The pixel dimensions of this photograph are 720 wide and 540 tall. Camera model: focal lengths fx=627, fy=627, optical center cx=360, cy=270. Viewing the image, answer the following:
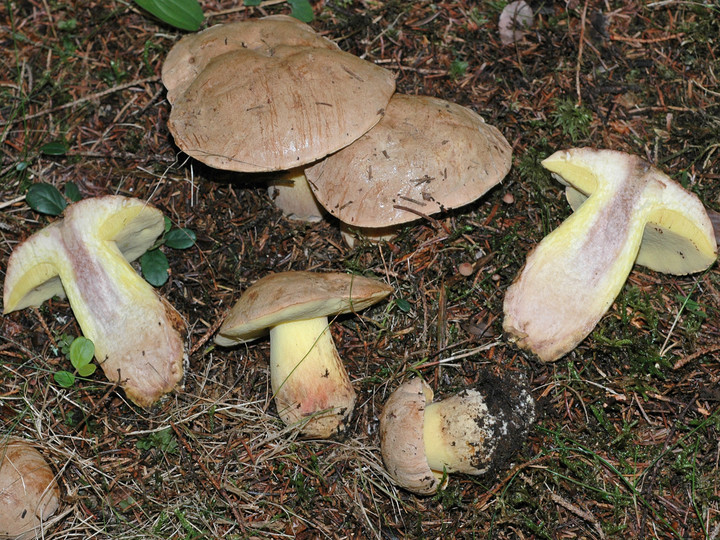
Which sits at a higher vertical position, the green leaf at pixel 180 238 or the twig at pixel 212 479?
the green leaf at pixel 180 238

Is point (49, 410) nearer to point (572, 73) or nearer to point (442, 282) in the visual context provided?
point (442, 282)

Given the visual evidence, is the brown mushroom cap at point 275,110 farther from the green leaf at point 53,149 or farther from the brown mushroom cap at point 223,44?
the green leaf at point 53,149

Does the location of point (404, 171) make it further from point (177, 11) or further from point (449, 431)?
point (177, 11)

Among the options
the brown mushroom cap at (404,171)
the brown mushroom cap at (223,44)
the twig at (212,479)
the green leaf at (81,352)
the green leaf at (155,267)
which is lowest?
the twig at (212,479)

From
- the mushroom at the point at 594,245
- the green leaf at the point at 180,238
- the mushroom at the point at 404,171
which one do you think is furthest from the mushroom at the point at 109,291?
the mushroom at the point at 594,245

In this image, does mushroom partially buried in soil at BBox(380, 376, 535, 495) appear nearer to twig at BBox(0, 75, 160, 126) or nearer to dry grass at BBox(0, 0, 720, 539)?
dry grass at BBox(0, 0, 720, 539)

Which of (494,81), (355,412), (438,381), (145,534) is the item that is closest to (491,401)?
(438,381)

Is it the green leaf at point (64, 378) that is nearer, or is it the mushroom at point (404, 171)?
the mushroom at point (404, 171)
